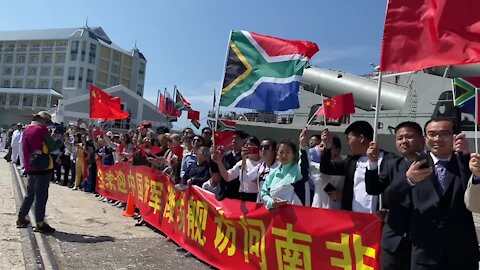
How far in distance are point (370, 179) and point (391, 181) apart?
0.15 metres

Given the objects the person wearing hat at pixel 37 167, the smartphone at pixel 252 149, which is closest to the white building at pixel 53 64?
the person wearing hat at pixel 37 167

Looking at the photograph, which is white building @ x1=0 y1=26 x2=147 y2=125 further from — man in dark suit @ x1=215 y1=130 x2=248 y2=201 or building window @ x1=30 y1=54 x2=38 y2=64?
man in dark suit @ x1=215 y1=130 x2=248 y2=201

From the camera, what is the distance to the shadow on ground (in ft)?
21.2

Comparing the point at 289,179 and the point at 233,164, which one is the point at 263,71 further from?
the point at 289,179

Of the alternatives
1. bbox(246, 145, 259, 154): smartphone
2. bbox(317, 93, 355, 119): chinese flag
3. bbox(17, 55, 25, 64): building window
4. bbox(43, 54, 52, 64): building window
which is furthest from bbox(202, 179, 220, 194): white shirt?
bbox(17, 55, 25, 64): building window

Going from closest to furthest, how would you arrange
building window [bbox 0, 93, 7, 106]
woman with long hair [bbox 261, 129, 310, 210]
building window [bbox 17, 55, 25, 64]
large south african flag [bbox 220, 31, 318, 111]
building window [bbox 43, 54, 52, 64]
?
woman with long hair [bbox 261, 129, 310, 210] → large south african flag [bbox 220, 31, 318, 111] → building window [bbox 0, 93, 7, 106] → building window [bbox 43, 54, 52, 64] → building window [bbox 17, 55, 25, 64]

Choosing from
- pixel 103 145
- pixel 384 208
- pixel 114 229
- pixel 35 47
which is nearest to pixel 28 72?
pixel 35 47

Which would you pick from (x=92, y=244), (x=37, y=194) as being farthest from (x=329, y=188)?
(x=37, y=194)

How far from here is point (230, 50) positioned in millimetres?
6008

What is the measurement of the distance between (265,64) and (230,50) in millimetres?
570

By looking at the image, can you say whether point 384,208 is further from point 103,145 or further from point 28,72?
point 28,72

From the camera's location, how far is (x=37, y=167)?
6.66 metres

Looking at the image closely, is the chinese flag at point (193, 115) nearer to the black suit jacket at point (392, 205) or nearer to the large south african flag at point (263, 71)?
the large south african flag at point (263, 71)

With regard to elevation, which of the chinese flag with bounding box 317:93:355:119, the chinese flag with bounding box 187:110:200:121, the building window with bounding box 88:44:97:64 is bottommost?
the chinese flag with bounding box 317:93:355:119
